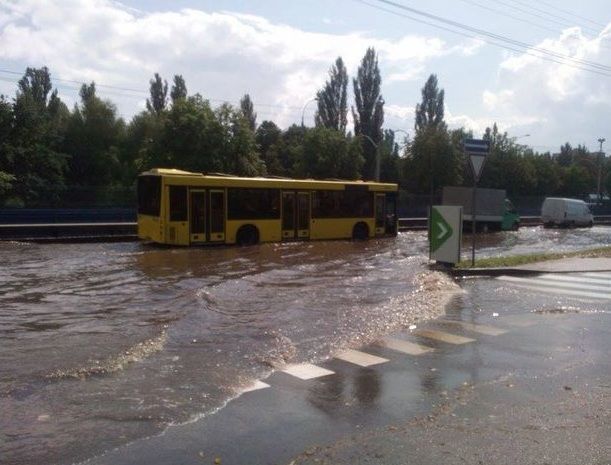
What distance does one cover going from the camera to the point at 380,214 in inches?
1243

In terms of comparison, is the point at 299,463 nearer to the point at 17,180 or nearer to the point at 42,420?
the point at 42,420

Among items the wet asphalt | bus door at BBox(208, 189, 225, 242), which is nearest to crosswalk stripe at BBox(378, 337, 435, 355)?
the wet asphalt

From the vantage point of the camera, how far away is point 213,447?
5.65 meters

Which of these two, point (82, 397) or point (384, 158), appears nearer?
point (82, 397)

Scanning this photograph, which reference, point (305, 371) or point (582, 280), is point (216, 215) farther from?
point (305, 371)

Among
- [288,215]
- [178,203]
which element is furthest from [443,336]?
[288,215]

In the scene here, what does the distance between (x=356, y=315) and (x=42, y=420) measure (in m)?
6.32

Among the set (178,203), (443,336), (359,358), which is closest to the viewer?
(359,358)

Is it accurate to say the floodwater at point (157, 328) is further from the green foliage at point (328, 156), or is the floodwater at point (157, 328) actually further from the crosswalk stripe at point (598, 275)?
the green foliage at point (328, 156)

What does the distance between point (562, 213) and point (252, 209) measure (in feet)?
102

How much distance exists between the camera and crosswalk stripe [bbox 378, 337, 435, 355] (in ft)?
30.1

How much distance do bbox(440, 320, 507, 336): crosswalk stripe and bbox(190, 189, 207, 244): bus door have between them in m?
14.6

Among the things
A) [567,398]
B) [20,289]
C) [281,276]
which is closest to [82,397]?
[567,398]

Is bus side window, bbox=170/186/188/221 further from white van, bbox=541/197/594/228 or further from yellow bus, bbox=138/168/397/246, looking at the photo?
white van, bbox=541/197/594/228
